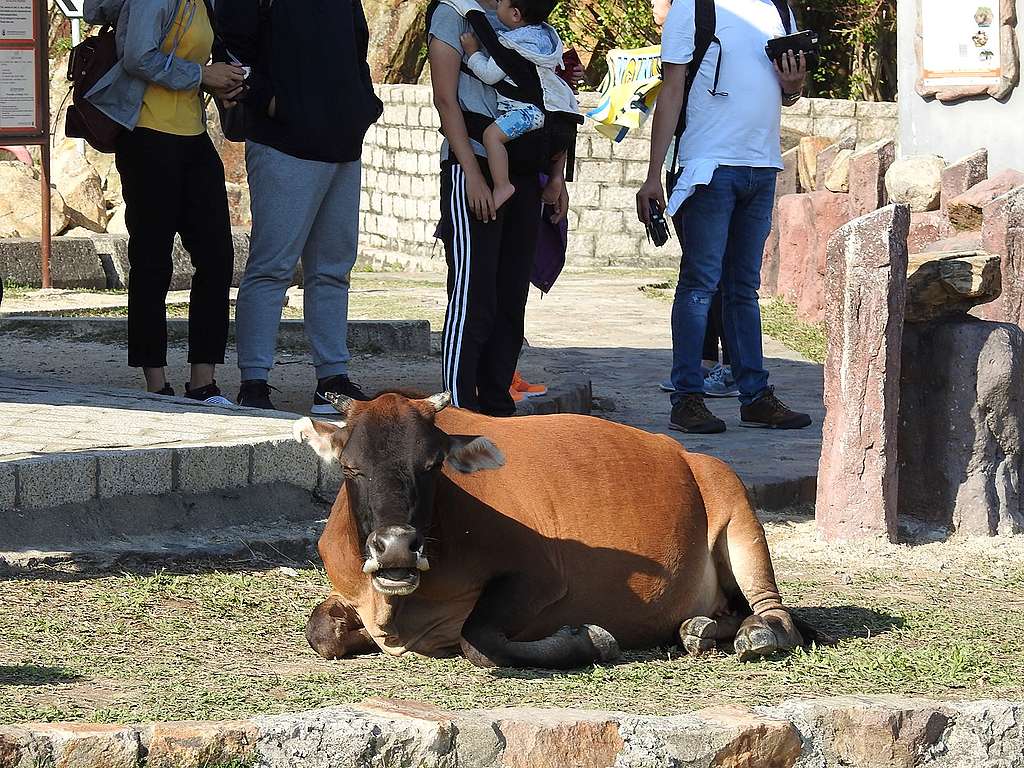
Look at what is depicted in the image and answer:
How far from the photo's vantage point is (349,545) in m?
4.55

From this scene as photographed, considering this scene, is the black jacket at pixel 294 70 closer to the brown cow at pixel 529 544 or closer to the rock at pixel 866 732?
the brown cow at pixel 529 544

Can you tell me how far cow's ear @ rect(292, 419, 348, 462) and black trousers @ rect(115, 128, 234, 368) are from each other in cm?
291

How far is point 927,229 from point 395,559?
24.3 ft

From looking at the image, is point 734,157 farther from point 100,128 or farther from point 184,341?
point 184,341

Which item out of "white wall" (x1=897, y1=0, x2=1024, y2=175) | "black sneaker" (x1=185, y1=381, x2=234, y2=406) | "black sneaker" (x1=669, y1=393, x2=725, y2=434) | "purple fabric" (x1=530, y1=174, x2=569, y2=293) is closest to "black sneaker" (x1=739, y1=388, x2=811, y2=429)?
"black sneaker" (x1=669, y1=393, x2=725, y2=434)

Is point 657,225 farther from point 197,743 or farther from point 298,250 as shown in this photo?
point 197,743

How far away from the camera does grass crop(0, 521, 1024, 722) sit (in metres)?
4.11

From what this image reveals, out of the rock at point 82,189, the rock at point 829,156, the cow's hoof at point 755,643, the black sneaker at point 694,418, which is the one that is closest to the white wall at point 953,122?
the rock at point 829,156

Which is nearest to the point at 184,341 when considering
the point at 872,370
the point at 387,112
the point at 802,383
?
the point at 802,383

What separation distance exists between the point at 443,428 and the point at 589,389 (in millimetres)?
4065

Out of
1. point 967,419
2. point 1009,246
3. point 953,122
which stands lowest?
point 967,419

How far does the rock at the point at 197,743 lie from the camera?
3.66 meters

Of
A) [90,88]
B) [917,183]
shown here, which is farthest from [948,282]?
[917,183]

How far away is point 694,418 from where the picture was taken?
25.9 feet
